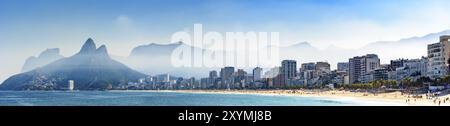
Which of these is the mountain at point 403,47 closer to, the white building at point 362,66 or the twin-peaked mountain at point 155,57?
the twin-peaked mountain at point 155,57

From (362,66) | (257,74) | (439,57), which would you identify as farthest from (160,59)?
(439,57)

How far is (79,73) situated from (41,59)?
0.76 metres

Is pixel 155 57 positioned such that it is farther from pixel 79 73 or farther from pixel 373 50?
pixel 373 50

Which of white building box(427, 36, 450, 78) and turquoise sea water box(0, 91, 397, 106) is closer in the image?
white building box(427, 36, 450, 78)

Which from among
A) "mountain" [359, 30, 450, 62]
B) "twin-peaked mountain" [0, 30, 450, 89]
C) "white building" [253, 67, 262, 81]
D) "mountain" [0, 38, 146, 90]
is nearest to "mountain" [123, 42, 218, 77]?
"twin-peaked mountain" [0, 30, 450, 89]

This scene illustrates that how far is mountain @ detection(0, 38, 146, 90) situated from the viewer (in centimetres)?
353

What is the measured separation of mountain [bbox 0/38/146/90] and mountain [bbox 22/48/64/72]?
0.11ft

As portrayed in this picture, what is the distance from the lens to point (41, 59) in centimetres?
345

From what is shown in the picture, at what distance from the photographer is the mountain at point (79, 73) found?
3527 millimetres

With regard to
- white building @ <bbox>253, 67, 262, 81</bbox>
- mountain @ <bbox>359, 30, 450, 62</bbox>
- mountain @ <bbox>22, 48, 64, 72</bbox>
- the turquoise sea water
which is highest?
mountain @ <bbox>359, 30, 450, 62</bbox>

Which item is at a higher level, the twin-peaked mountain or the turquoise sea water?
the twin-peaked mountain

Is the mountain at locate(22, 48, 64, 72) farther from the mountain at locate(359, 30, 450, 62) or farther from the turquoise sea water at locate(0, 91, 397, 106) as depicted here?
the mountain at locate(359, 30, 450, 62)
